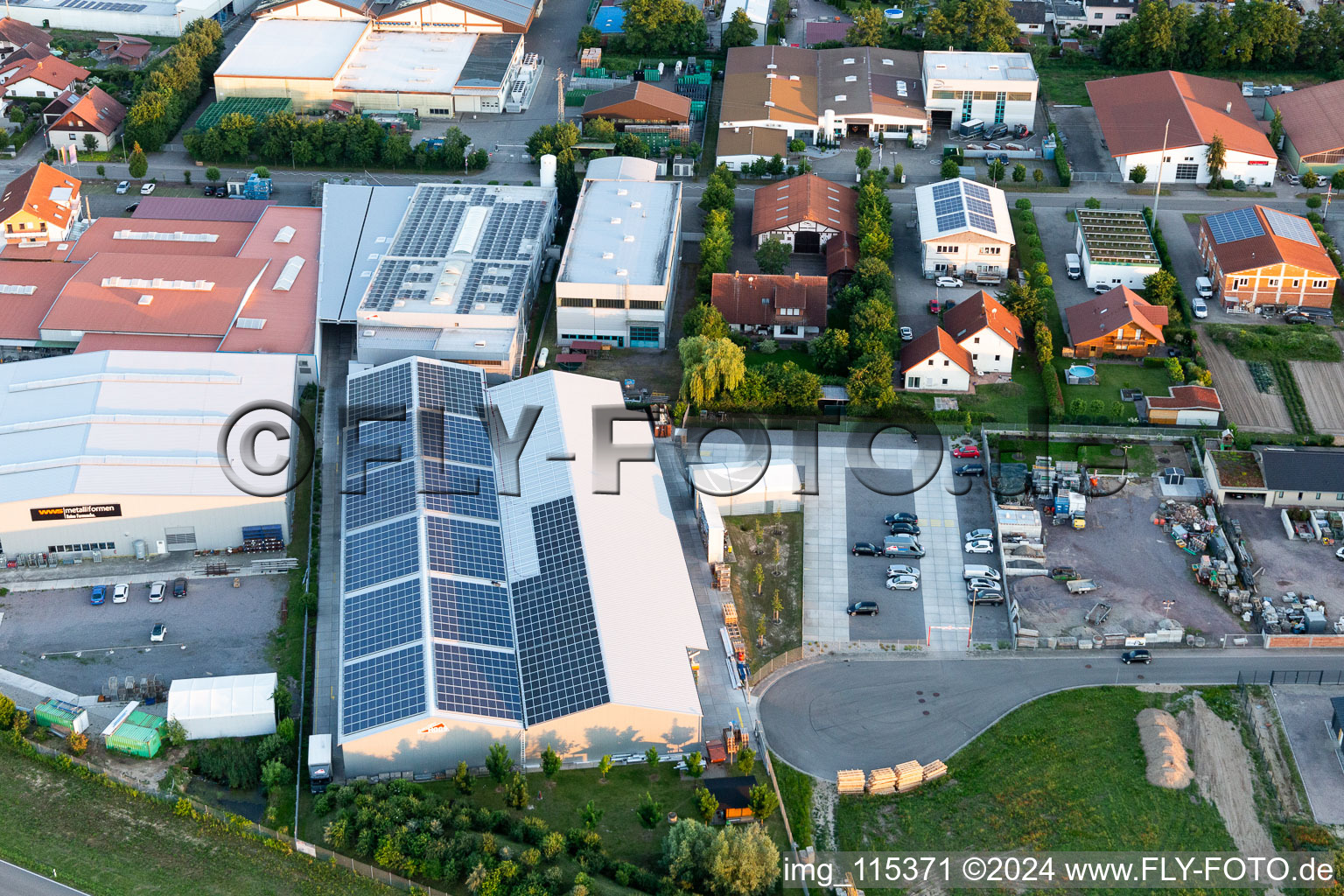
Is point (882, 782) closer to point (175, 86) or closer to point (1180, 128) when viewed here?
point (1180, 128)

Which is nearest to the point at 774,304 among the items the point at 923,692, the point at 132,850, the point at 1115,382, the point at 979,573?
the point at 1115,382

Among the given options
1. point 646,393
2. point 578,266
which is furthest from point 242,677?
point 578,266

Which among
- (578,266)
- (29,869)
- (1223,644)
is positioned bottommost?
(29,869)

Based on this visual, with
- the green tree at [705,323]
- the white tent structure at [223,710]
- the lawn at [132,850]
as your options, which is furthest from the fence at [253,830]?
the green tree at [705,323]

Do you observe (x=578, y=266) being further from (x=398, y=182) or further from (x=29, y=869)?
(x=29, y=869)

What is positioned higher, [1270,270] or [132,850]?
[1270,270]

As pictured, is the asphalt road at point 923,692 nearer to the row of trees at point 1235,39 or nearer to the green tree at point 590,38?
the row of trees at point 1235,39

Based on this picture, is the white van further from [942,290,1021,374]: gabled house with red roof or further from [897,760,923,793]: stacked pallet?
[942,290,1021,374]: gabled house with red roof
